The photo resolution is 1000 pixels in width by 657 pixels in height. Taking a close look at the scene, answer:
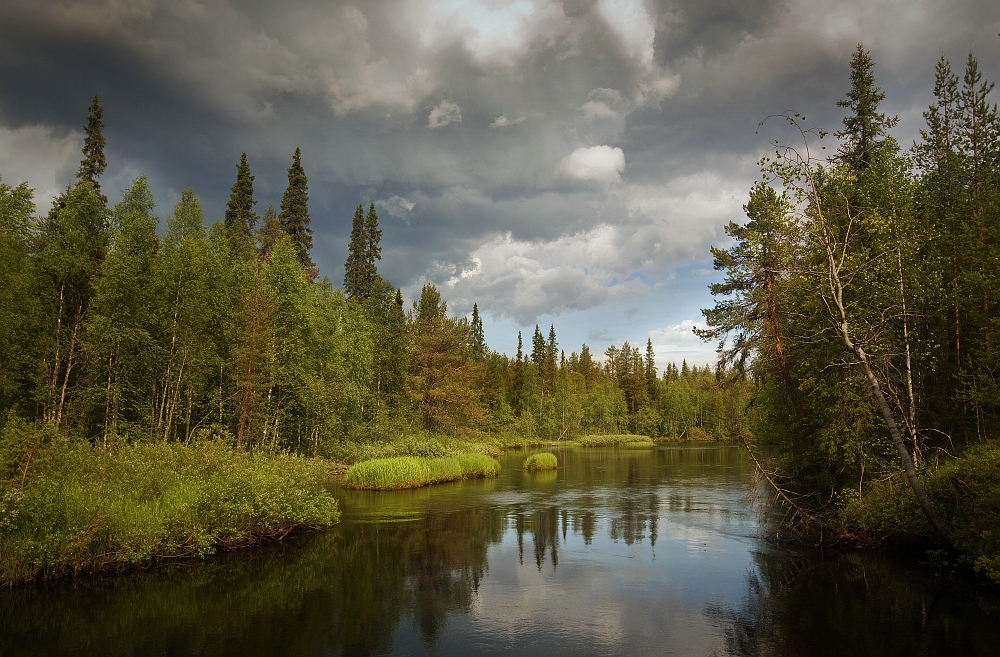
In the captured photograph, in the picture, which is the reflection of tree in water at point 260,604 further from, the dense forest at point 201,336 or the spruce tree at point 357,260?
the spruce tree at point 357,260

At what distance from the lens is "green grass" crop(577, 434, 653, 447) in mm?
90312

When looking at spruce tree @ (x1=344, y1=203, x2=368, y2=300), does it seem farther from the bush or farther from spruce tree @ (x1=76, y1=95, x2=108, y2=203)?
the bush

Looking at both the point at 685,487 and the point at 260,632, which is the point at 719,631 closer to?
the point at 260,632

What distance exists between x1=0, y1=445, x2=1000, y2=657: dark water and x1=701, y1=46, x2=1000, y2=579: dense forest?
227 centimetres

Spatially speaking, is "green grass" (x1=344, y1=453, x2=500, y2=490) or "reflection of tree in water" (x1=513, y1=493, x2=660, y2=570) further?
"green grass" (x1=344, y1=453, x2=500, y2=490)

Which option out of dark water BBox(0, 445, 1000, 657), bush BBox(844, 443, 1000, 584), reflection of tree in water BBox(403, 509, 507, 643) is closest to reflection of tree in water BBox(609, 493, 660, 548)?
dark water BBox(0, 445, 1000, 657)

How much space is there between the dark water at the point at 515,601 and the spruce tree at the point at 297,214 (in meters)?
38.6

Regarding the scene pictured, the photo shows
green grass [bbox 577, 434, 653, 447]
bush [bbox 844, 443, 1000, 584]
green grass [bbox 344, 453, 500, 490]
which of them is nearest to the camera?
bush [bbox 844, 443, 1000, 584]

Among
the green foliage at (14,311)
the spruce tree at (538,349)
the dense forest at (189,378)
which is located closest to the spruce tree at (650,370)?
the spruce tree at (538,349)

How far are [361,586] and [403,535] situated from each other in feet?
18.7

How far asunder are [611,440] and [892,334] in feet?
249

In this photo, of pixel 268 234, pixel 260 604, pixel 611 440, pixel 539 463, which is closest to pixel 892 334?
pixel 260 604

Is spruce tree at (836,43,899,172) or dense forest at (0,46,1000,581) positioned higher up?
spruce tree at (836,43,899,172)

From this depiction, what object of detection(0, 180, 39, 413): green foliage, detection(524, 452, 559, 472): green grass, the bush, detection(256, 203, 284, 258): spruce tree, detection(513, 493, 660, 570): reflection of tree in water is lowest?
detection(513, 493, 660, 570): reflection of tree in water
